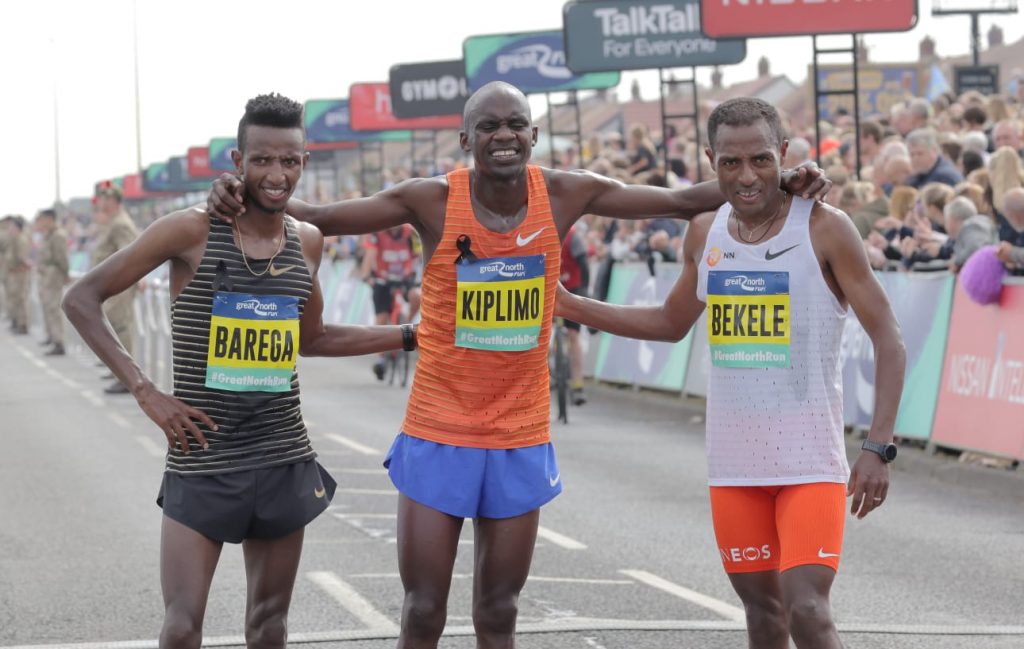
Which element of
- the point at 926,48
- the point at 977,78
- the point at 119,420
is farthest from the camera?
the point at 926,48

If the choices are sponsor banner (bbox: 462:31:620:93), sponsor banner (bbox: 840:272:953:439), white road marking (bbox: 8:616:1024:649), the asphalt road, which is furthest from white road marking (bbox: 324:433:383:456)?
sponsor banner (bbox: 462:31:620:93)

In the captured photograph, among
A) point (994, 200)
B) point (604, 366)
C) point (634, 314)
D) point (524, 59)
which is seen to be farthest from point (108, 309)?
point (634, 314)

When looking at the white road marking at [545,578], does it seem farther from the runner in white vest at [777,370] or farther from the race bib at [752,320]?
the race bib at [752,320]

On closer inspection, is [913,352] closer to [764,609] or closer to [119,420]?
[119,420]

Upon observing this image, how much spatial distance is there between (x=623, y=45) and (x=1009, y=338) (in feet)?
33.0

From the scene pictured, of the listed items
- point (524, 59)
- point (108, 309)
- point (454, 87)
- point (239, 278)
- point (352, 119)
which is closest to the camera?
point (239, 278)

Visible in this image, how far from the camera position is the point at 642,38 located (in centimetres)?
2184

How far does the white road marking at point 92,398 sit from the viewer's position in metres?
20.5

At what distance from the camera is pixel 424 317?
5945mm

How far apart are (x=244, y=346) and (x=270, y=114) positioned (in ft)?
2.26

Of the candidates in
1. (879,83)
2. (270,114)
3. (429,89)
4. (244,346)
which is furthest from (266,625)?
(879,83)

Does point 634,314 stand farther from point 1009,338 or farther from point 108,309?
point 108,309

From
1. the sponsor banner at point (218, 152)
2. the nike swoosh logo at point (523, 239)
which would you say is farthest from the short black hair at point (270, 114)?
the sponsor banner at point (218, 152)

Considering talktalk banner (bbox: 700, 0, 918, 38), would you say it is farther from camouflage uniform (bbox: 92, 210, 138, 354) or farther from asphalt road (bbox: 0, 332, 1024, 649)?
camouflage uniform (bbox: 92, 210, 138, 354)
